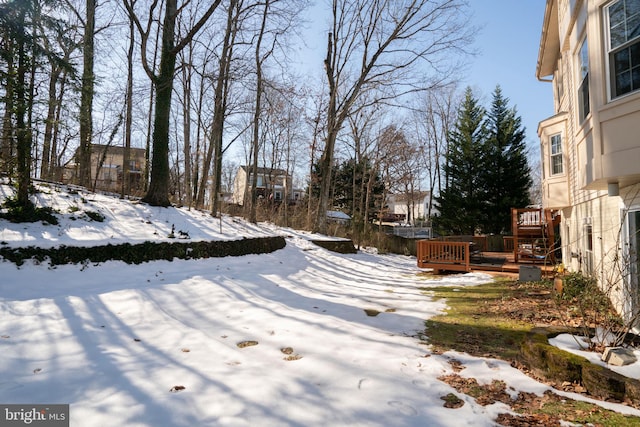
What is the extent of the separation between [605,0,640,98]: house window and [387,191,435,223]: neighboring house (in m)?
28.0

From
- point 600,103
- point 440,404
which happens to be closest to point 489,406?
point 440,404

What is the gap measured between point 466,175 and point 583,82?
736 inches

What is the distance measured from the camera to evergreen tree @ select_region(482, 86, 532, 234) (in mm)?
23031

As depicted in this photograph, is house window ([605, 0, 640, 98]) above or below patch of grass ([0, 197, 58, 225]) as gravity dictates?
above

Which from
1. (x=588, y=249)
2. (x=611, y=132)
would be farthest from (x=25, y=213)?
(x=588, y=249)

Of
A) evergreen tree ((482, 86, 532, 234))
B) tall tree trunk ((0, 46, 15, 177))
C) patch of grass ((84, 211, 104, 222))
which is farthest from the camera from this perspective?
evergreen tree ((482, 86, 532, 234))

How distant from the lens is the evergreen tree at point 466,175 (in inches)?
938

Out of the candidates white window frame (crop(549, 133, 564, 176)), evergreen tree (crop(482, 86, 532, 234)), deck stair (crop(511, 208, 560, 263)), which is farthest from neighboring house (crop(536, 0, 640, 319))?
evergreen tree (crop(482, 86, 532, 234))

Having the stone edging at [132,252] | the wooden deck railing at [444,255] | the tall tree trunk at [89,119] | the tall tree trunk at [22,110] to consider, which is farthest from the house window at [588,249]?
the tall tree trunk at [89,119]

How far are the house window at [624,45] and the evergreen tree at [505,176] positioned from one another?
19.7 metres

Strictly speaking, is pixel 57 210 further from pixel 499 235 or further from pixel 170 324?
pixel 499 235

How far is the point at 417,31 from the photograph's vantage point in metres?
15.8

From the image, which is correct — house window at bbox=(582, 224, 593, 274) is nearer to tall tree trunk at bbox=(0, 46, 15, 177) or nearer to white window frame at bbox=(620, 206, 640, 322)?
white window frame at bbox=(620, 206, 640, 322)

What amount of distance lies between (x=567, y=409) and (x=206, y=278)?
264 inches
